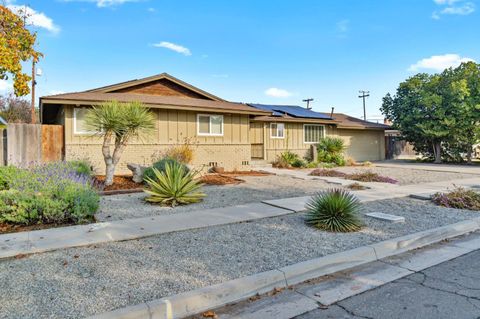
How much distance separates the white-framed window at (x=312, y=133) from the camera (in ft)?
74.0

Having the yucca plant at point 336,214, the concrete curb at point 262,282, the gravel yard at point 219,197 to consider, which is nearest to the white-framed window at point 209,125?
the gravel yard at point 219,197

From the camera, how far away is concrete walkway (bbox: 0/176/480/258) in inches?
196

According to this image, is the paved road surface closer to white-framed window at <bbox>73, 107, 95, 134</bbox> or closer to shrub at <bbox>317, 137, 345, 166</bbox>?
white-framed window at <bbox>73, 107, 95, 134</bbox>

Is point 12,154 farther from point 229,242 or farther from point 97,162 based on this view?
point 229,242

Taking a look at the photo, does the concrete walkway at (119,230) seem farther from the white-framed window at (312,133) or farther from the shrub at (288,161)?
the white-framed window at (312,133)

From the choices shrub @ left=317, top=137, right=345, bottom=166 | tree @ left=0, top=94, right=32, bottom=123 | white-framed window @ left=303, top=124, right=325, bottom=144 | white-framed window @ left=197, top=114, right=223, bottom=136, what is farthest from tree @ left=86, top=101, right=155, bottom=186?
tree @ left=0, top=94, right=32, bottom=123

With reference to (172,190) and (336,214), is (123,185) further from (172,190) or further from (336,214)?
(336,214)

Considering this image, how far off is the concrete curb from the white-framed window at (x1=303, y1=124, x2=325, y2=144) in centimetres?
1710

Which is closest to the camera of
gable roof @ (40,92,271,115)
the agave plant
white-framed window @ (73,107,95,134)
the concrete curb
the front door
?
the concrete curb

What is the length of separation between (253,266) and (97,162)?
11.4 metres

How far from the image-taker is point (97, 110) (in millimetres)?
10227

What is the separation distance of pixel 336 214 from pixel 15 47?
12.1m

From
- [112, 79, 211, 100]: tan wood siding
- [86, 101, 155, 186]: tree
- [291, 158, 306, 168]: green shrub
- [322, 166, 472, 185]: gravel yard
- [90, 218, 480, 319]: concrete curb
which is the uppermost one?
[112, 79, 211, 100]: tan wood siding

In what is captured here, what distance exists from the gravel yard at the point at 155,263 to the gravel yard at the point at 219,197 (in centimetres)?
184
